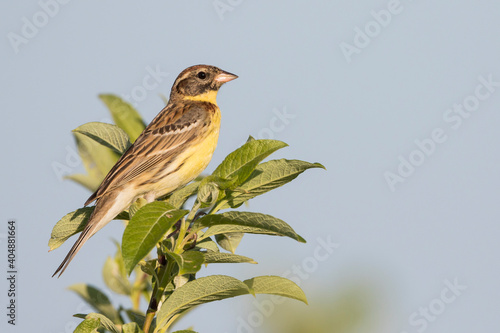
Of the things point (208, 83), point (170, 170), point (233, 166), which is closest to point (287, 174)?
A: point (233, 166)

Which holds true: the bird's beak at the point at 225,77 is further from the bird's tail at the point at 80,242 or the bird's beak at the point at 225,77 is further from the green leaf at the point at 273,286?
the green leaf at the point at 273,286

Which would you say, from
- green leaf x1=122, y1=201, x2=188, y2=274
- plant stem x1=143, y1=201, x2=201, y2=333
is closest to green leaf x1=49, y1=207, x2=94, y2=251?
plant stem x1=143, y1=201, x2=201, y2=333

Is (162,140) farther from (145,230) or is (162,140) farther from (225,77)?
(145,230)

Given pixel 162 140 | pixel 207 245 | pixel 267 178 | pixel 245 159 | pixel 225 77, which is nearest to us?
pixel 245 159

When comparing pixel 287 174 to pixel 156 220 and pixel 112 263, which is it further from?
pixel 112 263

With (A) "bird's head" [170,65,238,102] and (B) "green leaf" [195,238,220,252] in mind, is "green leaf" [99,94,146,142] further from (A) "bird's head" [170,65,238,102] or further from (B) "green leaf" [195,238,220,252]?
(A) "bird's head" [170,65,238,102]

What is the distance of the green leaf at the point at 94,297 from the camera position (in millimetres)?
3404

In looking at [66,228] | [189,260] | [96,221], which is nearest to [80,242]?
[96,221]

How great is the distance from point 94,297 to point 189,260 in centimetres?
103

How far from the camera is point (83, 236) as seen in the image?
4.41 meters

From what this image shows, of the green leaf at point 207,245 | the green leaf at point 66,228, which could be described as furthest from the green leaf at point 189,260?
the green leaf at point 66,228

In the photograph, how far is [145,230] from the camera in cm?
252

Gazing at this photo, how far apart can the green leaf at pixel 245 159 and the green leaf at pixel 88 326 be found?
905 mm

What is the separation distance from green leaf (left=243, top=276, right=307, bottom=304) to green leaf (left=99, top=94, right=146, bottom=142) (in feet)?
5.97
